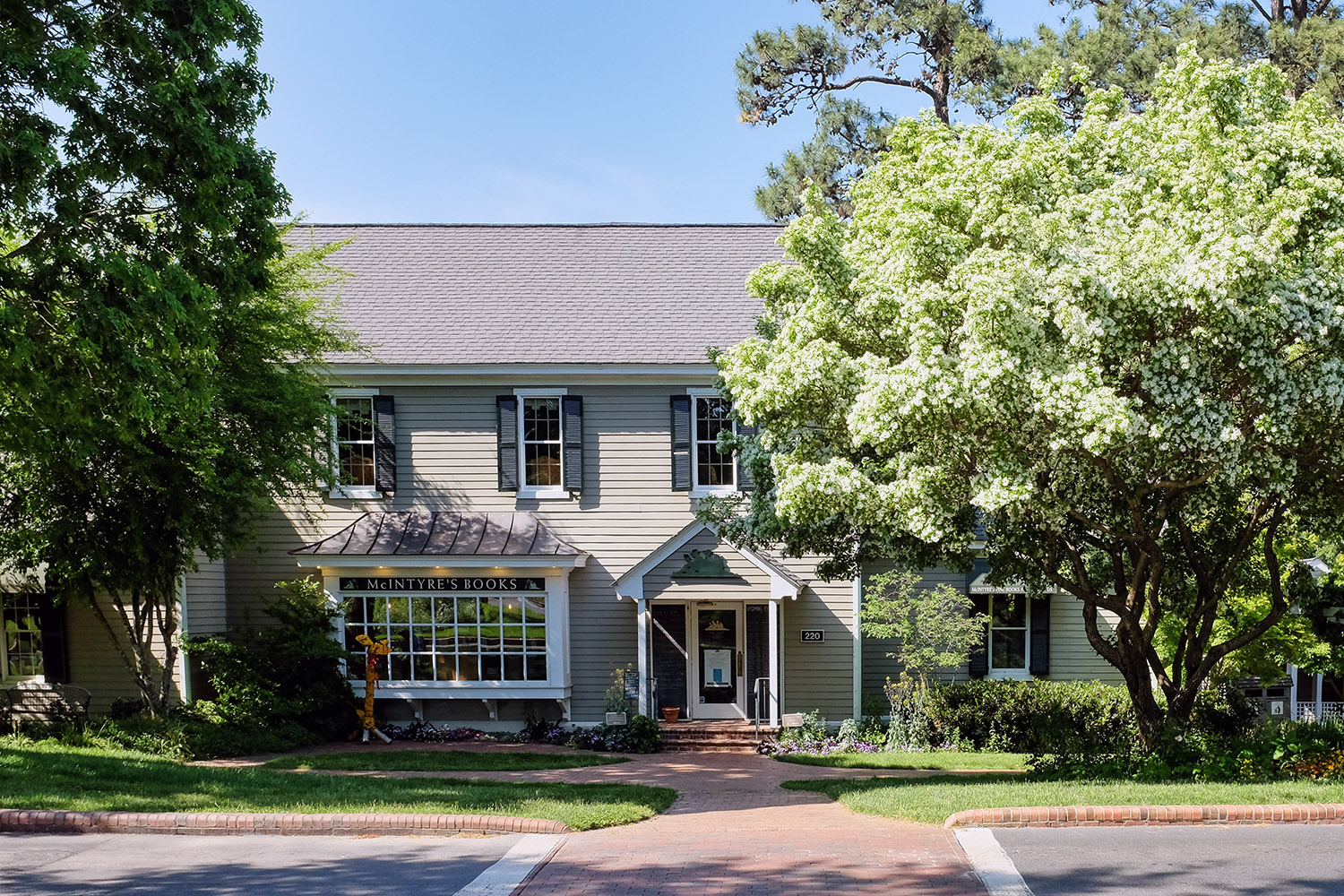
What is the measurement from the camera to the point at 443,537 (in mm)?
19984

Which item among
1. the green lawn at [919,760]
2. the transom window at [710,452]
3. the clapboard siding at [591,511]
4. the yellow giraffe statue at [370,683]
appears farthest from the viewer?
the transom window at [710,452]

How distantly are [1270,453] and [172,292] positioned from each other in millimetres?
10823

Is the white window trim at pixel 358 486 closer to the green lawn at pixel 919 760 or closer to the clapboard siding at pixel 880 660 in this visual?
the green lawn at pixel 919 760

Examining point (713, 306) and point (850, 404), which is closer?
point (850, 404)

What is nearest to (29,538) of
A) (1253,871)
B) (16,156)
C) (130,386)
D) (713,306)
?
(130,386)

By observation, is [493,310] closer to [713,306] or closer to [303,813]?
[713,306]

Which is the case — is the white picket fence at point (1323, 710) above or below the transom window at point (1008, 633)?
below

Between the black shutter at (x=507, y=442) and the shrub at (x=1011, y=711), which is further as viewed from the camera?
the black shutter at (x=507, y=442)

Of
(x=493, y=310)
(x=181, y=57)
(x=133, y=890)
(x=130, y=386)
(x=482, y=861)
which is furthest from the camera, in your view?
(x=493, y=310)

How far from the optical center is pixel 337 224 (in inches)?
966

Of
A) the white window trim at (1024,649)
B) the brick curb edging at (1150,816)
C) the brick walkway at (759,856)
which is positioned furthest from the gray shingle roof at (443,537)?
the brick curb edging at (1150,816)

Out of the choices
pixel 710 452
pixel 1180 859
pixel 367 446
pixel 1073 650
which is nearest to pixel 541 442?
pixel 710 452

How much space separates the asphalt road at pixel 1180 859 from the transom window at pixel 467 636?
11.2 metres

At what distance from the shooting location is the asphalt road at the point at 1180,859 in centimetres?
816
